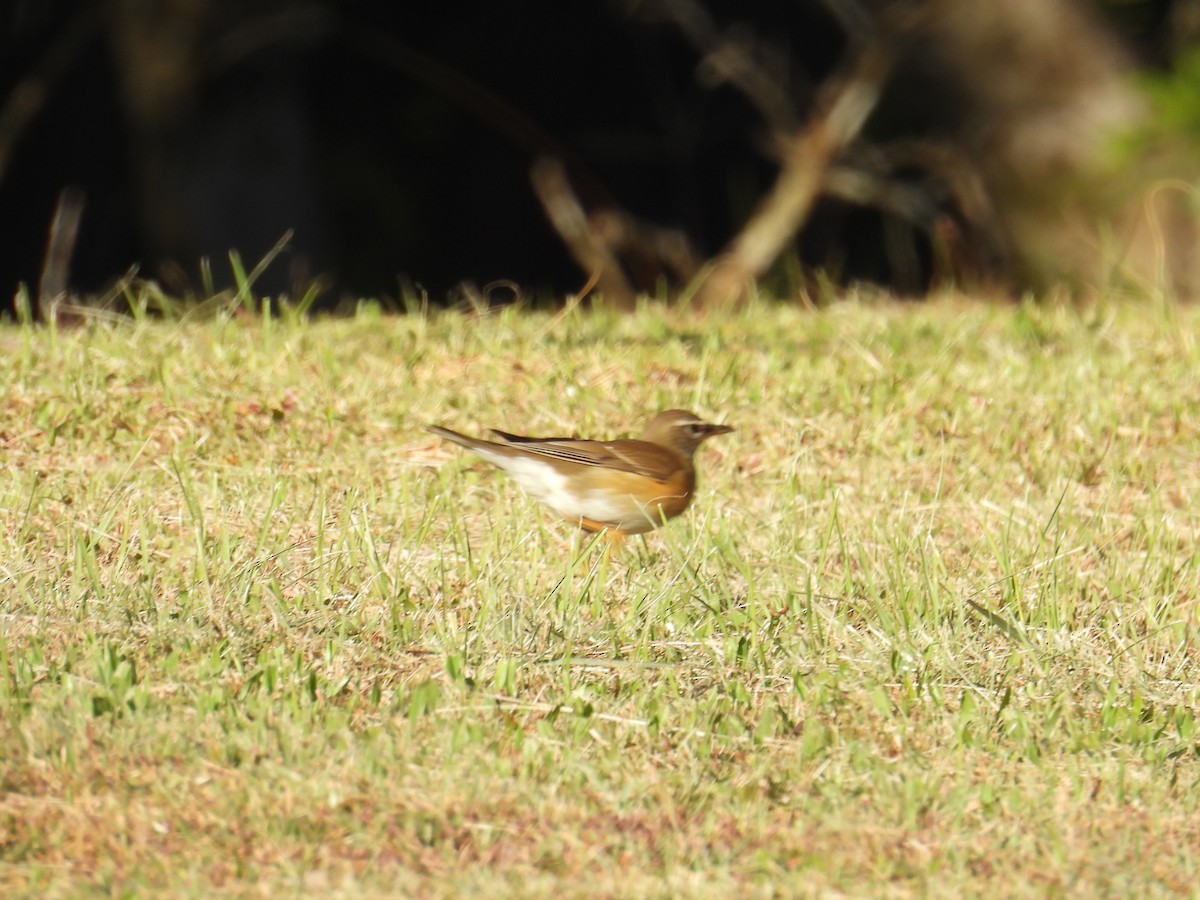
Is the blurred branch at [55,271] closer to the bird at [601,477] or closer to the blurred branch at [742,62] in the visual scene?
the bird at [601,477]

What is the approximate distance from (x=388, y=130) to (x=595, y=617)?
11.9 metres

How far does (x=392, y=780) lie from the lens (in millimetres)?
3469

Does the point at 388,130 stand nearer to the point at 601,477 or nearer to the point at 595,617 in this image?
the point at 601,477

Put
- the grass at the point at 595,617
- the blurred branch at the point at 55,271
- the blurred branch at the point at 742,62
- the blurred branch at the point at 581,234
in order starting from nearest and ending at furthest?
the grass at the point at 595,617, the blurred branch at the point at 55,271, the blurred branch at the point at 581,234, the blurred branch at the point at 742,62

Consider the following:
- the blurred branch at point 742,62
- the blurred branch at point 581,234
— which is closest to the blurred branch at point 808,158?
the blurred branch at point 742,62

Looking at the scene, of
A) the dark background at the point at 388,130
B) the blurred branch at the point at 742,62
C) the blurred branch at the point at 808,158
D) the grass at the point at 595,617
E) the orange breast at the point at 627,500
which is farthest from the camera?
the blurred branch at the point at 742,62

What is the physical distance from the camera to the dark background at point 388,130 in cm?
1184

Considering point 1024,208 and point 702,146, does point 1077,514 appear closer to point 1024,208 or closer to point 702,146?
point 1024,208

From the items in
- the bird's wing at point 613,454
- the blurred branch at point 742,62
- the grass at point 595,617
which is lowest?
the grass at point 595,617

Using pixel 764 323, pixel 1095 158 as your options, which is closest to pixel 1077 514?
pixel 764 323

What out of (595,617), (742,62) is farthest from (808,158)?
(595,617)

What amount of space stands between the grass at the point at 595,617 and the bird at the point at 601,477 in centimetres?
14

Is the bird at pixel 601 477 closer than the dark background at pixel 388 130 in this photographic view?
Yes

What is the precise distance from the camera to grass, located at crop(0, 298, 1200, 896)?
331 cm
